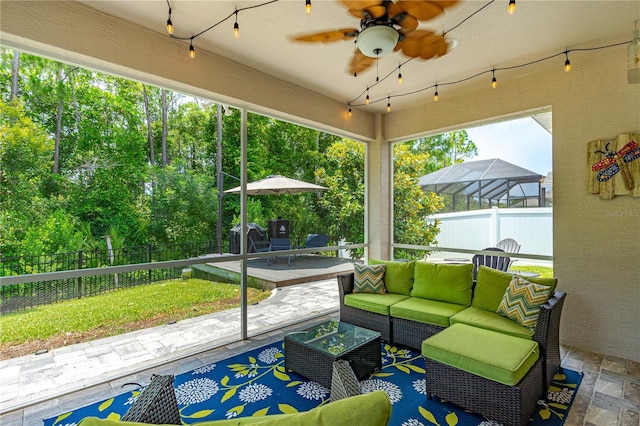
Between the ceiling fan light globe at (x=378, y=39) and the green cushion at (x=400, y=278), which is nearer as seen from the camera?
the ceiling fan light globe at (x=378, y=39)

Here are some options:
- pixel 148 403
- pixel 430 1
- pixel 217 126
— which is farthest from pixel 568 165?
pixel 148 403

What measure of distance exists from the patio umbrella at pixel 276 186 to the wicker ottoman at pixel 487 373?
8.47 ft

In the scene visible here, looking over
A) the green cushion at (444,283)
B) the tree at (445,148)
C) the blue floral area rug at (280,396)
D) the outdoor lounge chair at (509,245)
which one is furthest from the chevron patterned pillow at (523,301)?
the tree at (445,148)

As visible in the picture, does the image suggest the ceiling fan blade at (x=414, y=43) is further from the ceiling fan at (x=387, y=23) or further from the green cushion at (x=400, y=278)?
the green cushion at (x=400, y=278)

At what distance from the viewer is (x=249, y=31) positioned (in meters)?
2.95

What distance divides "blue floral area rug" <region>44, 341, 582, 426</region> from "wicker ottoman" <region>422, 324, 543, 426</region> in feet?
0.40

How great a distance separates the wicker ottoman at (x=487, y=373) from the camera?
6.97ft

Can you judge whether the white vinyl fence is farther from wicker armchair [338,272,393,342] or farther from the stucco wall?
wicker armchair [338,272,393,342]

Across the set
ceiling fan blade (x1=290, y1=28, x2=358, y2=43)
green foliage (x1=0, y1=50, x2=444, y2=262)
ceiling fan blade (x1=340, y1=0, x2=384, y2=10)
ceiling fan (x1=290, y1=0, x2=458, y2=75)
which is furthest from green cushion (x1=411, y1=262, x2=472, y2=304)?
ceiling fan blade (x1=340, y1=0, x2=384, y2=10)

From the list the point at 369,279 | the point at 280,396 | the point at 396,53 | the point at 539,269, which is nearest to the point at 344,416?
the point at 280,396

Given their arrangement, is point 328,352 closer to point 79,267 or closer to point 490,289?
point 490,289

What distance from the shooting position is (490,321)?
2.95m

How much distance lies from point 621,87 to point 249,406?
15.1 ft

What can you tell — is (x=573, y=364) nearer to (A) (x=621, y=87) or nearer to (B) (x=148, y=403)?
(A) (x=621, y=87)
